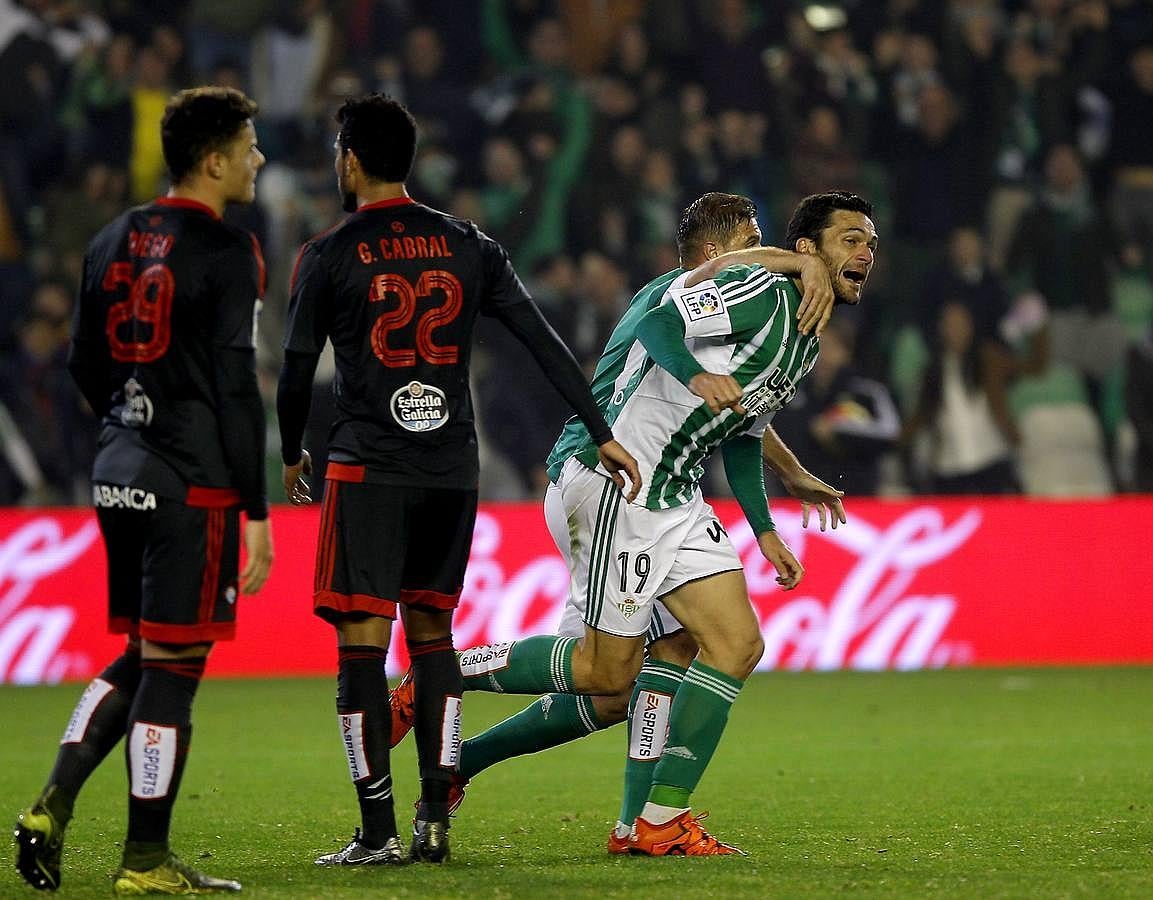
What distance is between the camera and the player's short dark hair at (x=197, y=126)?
4.22 m

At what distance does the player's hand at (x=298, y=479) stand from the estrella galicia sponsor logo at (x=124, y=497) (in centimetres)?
72

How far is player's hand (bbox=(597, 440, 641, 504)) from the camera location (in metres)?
4.82

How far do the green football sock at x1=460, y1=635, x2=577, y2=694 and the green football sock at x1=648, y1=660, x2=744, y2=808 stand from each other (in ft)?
1.19

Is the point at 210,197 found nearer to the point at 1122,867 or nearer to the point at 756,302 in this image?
the point at 756,302

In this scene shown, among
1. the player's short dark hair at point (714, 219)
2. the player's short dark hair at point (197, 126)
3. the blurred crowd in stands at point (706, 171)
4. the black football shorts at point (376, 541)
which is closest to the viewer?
the player's short dark hair at point (197, 126)

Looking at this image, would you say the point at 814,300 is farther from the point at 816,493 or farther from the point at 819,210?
the point at 816,493

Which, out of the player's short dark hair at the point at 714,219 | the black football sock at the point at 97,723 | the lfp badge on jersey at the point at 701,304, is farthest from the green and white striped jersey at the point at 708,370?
the black football sock at the point at 97,723

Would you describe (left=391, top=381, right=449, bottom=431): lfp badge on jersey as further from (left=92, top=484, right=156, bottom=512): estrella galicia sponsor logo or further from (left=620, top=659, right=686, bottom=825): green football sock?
(left=620, top=659, right=686, bottom=825): green football sock

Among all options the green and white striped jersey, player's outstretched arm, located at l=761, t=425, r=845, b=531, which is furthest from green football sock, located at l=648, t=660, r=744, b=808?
player's outstretched arm, located at l=761, t=425, r=845, b=531

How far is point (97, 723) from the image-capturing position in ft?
14.1

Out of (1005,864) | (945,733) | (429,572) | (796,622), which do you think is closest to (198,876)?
(429,572)

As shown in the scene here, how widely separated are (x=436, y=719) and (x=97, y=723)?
0.96 metres

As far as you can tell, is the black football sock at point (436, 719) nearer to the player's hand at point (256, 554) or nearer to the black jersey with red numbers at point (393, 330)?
the black jersey with red numbers at point (393, 330)

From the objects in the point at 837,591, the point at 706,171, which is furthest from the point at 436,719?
the point at 706,171
